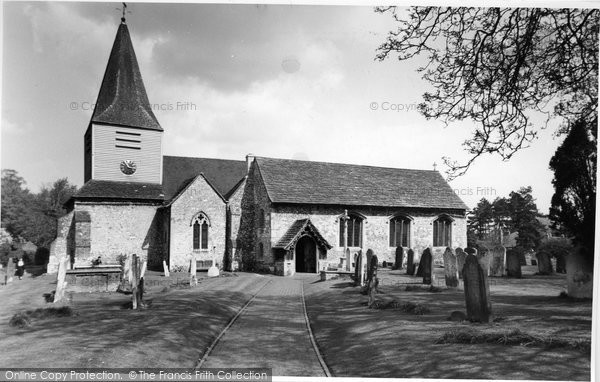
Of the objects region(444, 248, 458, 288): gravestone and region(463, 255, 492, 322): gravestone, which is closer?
region(463, 255, 492, 322): gravestone

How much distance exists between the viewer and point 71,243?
22.7 meters

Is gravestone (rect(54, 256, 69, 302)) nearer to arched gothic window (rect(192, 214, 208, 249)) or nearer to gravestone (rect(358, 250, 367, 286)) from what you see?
gravestone (rect(358, 250, 367, 286))

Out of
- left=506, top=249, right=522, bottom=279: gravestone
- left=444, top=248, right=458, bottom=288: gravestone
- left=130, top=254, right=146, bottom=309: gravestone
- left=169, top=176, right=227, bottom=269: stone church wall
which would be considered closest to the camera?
left=130, top=254, right=146, bottom=309: gravestone

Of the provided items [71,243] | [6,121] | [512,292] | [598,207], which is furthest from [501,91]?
[71,243]

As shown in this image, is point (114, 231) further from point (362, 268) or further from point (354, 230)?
point (362, 268)

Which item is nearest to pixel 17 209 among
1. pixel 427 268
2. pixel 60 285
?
pixel 60 285

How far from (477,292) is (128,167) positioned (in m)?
20.9

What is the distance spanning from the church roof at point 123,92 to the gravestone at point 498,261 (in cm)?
1953

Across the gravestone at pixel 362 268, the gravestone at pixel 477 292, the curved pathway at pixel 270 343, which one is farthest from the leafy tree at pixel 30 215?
the gravestone at pixel 477 292

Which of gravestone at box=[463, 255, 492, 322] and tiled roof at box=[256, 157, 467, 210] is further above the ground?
tiled roof at box=[256, 157, 467, 210]

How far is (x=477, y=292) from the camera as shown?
340 inches

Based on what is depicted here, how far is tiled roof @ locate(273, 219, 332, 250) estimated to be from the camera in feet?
72.8

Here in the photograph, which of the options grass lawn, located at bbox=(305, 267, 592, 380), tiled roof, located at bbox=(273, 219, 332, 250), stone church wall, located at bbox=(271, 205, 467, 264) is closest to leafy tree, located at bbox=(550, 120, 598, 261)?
grass lawn, located at bbox=(305, 267, 592, 380)

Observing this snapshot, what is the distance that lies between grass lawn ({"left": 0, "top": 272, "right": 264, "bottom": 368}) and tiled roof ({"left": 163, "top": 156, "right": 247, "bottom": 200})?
12999 mm
